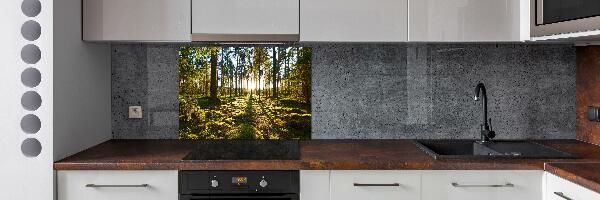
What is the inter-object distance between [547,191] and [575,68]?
1.02 m

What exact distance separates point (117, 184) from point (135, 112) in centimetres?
77

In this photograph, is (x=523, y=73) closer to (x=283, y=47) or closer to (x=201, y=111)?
(x=283, y=47)

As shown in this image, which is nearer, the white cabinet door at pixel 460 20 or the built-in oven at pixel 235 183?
the built-in oven at pixel 235 183

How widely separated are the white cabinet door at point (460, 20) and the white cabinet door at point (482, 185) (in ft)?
2.18

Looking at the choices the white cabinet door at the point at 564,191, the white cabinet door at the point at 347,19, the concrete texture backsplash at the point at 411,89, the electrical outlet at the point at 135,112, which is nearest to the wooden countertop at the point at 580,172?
the white cabinet door at the point at 564,191

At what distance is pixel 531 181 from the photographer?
239cm

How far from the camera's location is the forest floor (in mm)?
3131

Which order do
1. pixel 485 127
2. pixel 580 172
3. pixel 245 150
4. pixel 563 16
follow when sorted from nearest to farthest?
pixel 580 172
pixel 563 16
pixel 245 150
pixel 485 127

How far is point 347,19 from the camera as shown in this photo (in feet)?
8.86
